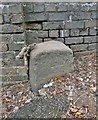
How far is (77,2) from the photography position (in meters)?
3.32

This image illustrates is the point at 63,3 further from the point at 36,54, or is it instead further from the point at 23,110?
the point at 23,110

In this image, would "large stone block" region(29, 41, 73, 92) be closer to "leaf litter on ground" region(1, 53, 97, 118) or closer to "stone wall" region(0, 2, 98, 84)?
"leaf litter on ground" region(1, 53, 97, 118)

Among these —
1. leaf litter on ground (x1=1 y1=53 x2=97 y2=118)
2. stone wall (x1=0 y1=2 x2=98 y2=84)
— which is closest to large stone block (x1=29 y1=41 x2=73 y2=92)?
leaf litter on ground (x1=1 y1=53 x2=97 y2=118)

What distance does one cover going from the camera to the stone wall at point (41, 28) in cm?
308

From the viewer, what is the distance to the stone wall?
10.1 feet

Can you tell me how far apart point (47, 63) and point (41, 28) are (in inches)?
20.4

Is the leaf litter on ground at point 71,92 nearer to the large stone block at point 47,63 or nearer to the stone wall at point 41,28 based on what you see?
the large stone block at point 47,63

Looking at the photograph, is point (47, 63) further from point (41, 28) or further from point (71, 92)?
point (41, 28)

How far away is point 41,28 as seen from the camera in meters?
3.35

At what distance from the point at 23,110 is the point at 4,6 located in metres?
1.09

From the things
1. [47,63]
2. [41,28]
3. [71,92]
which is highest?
[41,28]

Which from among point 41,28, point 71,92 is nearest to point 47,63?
point 71,92

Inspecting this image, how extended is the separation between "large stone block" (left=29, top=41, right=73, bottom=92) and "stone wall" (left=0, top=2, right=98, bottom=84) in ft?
0.74

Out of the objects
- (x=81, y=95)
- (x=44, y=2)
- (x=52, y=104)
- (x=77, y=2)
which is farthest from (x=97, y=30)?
(x=52, y=104)
